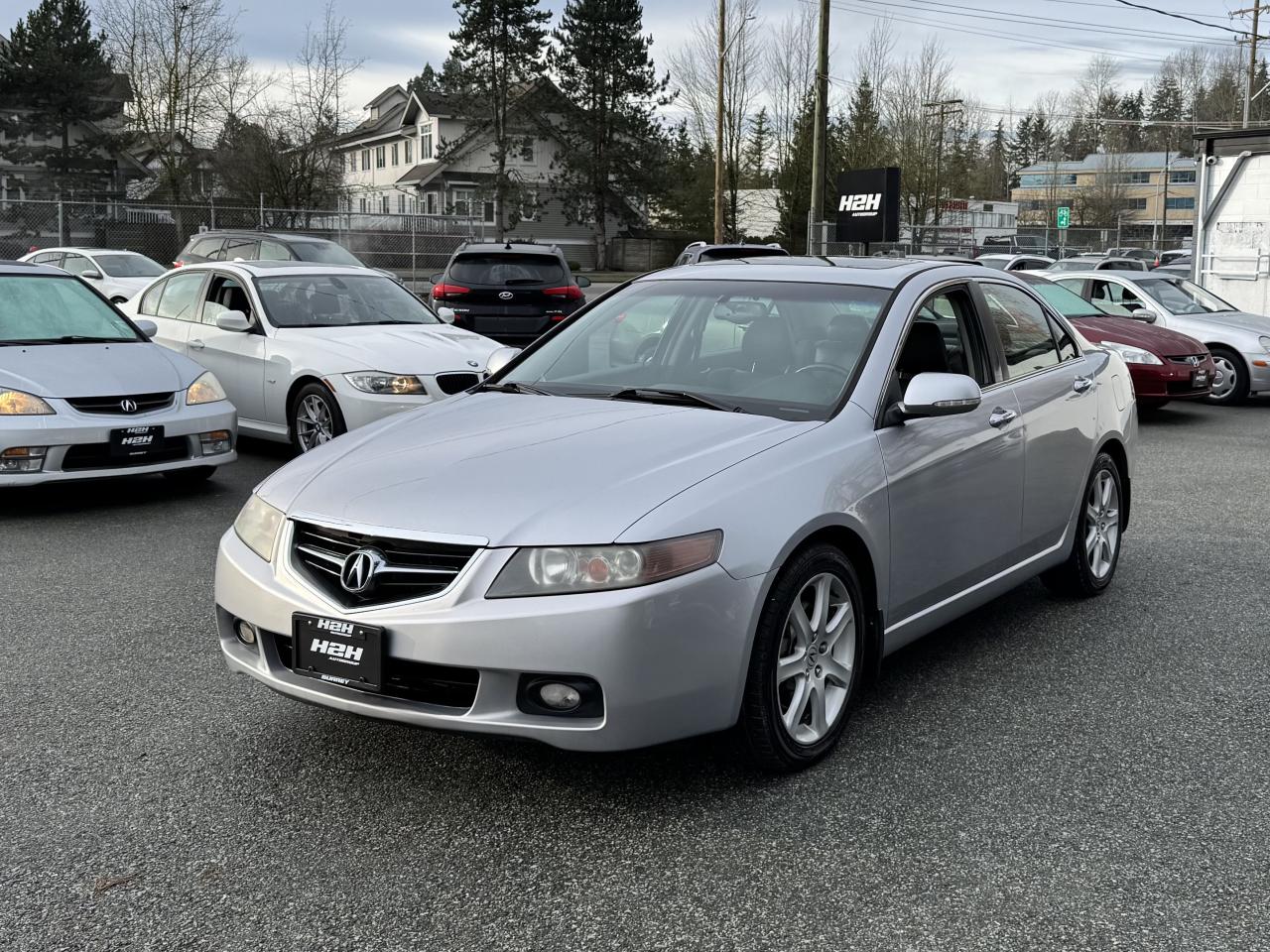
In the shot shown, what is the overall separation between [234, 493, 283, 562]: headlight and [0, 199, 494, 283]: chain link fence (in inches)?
995

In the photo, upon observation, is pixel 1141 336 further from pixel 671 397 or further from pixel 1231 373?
pixel 671 397

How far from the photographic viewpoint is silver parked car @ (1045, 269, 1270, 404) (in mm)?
14219

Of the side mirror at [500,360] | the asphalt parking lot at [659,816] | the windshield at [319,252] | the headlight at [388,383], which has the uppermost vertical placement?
the windshield at [319,252]

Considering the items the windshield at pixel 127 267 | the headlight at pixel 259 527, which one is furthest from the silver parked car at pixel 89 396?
the windshield at pixel 127 267

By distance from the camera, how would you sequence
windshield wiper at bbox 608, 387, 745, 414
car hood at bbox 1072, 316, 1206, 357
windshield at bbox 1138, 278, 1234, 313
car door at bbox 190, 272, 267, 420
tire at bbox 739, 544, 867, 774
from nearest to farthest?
tire at bbox 739, 544, 867, 774, windshield wiper at bbox 608, 387, 745, 414, car door at bbox 190, 272, 267, 420, car hood at bbox 1072, 316, 1206, 357, windshield at bbox 1138, 278, 1234, 313

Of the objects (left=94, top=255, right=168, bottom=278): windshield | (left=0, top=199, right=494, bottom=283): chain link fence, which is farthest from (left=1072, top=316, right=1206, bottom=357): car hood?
(left=0, top=199, right=494, bottom=283): chain link fence

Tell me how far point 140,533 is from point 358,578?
4516 millimetres

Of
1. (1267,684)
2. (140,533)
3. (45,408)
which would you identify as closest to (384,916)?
(1267,684)

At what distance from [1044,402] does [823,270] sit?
3.79 feet

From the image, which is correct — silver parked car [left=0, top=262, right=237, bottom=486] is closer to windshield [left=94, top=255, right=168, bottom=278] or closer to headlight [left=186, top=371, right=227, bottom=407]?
headlight [left=186, top=371, right=227, bottom=407]

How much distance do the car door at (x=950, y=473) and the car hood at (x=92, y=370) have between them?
536 centimetres

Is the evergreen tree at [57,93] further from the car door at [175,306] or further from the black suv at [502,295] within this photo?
the car door at [175,306]

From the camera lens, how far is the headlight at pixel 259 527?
3827mm

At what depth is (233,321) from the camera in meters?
9.88
